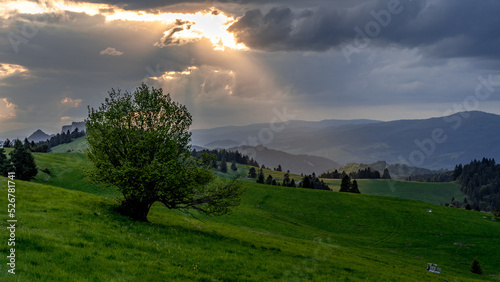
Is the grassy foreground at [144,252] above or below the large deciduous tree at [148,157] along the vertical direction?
below

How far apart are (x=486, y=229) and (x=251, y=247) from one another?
88902mm

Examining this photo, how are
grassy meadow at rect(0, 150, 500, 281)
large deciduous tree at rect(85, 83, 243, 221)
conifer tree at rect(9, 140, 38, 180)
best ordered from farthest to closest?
1. conifer tree at rect(9, 140, 38, 180)
2. large deciduous tree at rect(85, 83, 243, 221)
3. grassy meadow at rect(0, 150, 500, 281)

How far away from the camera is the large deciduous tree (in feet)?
97.6

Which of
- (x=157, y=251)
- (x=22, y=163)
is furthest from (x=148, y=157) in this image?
(x=22, y=163)

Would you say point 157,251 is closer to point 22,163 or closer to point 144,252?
point 144,252

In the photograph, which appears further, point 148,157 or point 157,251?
point 148,157

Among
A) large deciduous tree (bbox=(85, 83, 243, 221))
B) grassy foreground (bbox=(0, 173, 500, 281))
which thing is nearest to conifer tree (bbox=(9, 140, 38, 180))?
grassy foreground (bbox=(0, 173, 500, 281))

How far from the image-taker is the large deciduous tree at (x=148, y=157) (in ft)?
97.6

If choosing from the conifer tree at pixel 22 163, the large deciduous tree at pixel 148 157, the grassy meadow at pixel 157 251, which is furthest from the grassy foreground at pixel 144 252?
the conifer tree at pixel 22 163

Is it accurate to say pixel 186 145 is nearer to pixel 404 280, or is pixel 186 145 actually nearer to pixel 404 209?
pixel 404 280

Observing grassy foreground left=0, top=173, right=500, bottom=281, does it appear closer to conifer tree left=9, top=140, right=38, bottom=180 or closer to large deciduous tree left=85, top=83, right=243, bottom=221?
large deciduous tree left=85, top=83, right=243, bottom=221

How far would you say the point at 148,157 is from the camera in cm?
3088

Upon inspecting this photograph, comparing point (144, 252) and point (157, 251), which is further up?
point (144, 252)

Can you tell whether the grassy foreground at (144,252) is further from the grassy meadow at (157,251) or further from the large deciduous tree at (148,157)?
the large deciduous tree at (148,157)
